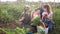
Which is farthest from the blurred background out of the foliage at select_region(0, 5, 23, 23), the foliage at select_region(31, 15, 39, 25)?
the foliage at select_region(31, 15, 39, 25)

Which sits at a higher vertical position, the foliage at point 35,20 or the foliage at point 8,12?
the foliage at point 8,12

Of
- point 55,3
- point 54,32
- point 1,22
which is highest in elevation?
point 55,3

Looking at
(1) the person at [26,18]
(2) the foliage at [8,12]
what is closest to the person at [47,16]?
(1) the person at [26,18]

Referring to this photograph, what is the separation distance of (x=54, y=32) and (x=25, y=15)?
1.66ft

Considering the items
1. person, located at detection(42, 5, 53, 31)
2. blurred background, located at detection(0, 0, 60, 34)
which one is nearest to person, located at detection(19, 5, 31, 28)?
blurred background, located at detection(0, 0, 60, 34)

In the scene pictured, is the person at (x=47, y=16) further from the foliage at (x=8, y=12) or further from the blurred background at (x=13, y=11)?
the foliage at (x=8, y=12)

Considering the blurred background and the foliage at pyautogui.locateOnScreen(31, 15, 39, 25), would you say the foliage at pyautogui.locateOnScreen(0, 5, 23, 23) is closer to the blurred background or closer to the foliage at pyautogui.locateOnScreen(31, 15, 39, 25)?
the blurred background

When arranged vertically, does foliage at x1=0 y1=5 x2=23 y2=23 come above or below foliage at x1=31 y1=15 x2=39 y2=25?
above

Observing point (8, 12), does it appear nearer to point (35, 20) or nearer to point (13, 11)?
point (13, 11)

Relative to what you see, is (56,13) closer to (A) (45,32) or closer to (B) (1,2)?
(A) (45,32)

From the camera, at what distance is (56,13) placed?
3023mm

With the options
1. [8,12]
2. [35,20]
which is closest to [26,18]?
[35,20]

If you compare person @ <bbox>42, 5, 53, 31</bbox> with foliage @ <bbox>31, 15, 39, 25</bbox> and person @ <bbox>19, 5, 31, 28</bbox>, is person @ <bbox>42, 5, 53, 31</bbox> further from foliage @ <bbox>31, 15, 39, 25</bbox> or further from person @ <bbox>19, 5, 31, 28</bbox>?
person @ <bbox>19, 5, 31, 28</bbox>


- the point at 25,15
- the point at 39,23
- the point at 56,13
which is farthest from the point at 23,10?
the point at 56,13
